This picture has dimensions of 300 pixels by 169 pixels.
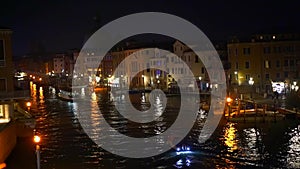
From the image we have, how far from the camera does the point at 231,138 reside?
91.4 ft

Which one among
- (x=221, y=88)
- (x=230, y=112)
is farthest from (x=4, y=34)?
(x=221, y=88)

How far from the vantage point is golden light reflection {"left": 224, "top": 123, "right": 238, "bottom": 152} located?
25047mm

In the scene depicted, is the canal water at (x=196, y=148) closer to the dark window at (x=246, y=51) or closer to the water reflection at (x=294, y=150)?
the water reflection at (x=294, y=150)

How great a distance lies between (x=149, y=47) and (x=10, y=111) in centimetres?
5478

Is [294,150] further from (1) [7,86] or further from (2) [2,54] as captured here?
(2) [2,54]

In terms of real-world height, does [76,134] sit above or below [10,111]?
below

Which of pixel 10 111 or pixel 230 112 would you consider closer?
pixel 10 111

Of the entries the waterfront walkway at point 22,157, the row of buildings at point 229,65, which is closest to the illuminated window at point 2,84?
the waterfront walkway at point 22,157

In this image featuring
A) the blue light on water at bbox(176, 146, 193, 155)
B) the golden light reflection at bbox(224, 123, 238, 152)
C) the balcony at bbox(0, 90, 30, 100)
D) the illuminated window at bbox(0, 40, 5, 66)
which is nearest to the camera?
the blue light on water at bbox(176, 146, 193, 155)

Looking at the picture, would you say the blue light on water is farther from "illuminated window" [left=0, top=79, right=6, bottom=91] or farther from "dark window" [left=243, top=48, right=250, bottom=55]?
"dark window" [left=243, top=48, right=250, bottom=55]

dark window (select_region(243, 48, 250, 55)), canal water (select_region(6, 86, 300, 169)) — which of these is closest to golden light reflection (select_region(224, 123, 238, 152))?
canal water (select_region(6, 86, 300, 169))

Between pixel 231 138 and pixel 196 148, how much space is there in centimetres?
407

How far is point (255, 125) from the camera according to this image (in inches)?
1292

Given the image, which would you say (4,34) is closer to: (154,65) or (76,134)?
(76,134)
